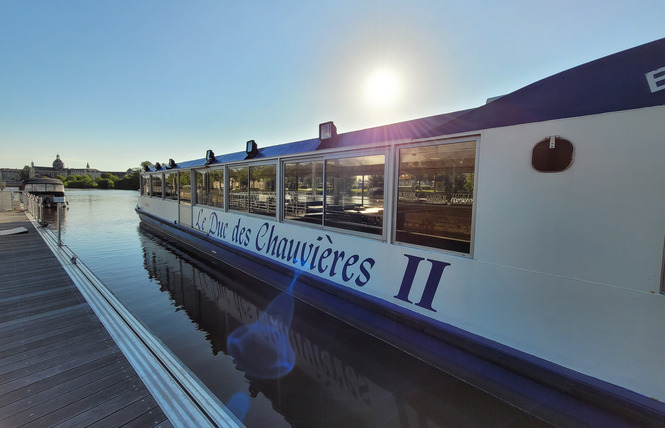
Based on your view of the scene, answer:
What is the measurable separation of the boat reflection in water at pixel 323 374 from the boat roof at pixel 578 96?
2522 mm

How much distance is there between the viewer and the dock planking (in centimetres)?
208

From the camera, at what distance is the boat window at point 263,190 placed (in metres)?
5.85

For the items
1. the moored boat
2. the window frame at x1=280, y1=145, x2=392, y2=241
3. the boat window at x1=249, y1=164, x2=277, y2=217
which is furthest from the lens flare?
the moored boat

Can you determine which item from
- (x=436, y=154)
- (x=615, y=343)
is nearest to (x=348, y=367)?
(x=615, y=343)

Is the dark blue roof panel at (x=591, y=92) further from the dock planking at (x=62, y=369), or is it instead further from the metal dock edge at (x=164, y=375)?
the dock planking at (x=62, y=369)

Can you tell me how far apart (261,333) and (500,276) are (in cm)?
305

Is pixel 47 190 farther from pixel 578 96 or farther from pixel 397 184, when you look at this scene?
pixel 578 96

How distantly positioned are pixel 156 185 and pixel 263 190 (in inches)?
331

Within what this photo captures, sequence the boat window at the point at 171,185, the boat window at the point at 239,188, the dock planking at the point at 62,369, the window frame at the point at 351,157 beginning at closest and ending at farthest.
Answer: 1. the dock planking at the point at 62,369
2. the window frame at the point at 351,157
3. the boat window at the point at 239,188
4. the boat window at the point at 171,185

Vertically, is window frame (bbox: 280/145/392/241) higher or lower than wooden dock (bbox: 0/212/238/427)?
higher

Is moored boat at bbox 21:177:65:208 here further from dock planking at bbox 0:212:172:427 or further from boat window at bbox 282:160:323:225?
boat window at bbox 282:160:323:225

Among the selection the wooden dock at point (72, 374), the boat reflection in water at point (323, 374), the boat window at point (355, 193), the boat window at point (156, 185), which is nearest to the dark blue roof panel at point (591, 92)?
the boat window at point (355, 193)

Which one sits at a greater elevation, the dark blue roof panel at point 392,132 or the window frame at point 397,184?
the dark blue roof panel at point 392,132

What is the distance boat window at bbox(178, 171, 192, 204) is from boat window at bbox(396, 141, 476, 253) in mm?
7010
